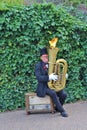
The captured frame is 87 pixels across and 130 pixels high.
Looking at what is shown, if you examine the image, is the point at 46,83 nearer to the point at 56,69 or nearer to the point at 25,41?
the point at 56,69

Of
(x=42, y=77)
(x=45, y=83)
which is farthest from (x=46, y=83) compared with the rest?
(x=42, y=77)

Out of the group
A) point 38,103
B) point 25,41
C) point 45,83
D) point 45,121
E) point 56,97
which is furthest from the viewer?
point 25,41

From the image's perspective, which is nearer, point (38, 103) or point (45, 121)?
point (45, 121)

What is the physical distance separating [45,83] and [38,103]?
0.50 metres

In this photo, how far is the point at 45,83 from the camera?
9188 mm

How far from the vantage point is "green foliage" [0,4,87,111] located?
10070 millimetres

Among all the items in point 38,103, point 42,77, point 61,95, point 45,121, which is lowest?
point 45,121

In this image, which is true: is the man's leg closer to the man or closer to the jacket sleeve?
the man

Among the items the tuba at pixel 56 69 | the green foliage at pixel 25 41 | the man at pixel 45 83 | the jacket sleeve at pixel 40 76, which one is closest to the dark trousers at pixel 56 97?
the man at pixel 45 83

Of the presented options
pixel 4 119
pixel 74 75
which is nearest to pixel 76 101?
pixel 74 75

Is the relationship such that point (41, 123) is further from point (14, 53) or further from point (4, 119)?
point (14, 53)

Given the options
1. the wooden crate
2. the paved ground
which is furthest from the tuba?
the paved ground

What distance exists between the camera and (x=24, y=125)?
332 inches

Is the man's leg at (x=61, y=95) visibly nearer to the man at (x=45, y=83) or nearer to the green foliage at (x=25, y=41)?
the man at (x=45, y=83)
